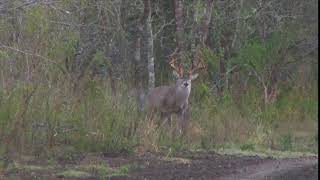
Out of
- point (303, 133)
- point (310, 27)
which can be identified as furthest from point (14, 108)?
point (310, 27)

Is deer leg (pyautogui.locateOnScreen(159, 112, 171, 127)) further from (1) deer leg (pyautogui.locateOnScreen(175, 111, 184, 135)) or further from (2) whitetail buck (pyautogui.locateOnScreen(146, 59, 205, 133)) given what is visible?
(1) deer leg (pyautogui.locateOnScreen(175, 111, 184, 135))

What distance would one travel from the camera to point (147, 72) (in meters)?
19.3

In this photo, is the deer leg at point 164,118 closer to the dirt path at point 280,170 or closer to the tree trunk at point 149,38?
the tree trunk at point 149,38

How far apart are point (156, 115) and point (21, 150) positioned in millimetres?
4238

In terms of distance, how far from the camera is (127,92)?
51.8ft

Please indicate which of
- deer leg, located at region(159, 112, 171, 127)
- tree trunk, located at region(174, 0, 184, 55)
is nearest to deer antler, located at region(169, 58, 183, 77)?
deer leg, located at region(159, 112, 171, 127)

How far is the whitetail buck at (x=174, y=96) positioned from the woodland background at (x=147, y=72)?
0.31 m

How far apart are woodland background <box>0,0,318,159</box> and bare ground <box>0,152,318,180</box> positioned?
0.65 meters

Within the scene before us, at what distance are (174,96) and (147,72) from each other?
142 centimetres

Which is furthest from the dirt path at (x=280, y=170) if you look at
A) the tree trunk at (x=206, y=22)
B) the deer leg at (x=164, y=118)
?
the tree trunk at (x=206, y=22)

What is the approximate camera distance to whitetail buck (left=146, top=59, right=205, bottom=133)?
17656 millimetres

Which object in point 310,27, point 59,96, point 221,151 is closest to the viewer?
point 59,96

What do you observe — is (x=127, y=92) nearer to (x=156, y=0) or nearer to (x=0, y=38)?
(x=0, y=38)

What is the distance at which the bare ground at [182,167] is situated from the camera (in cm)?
1124
